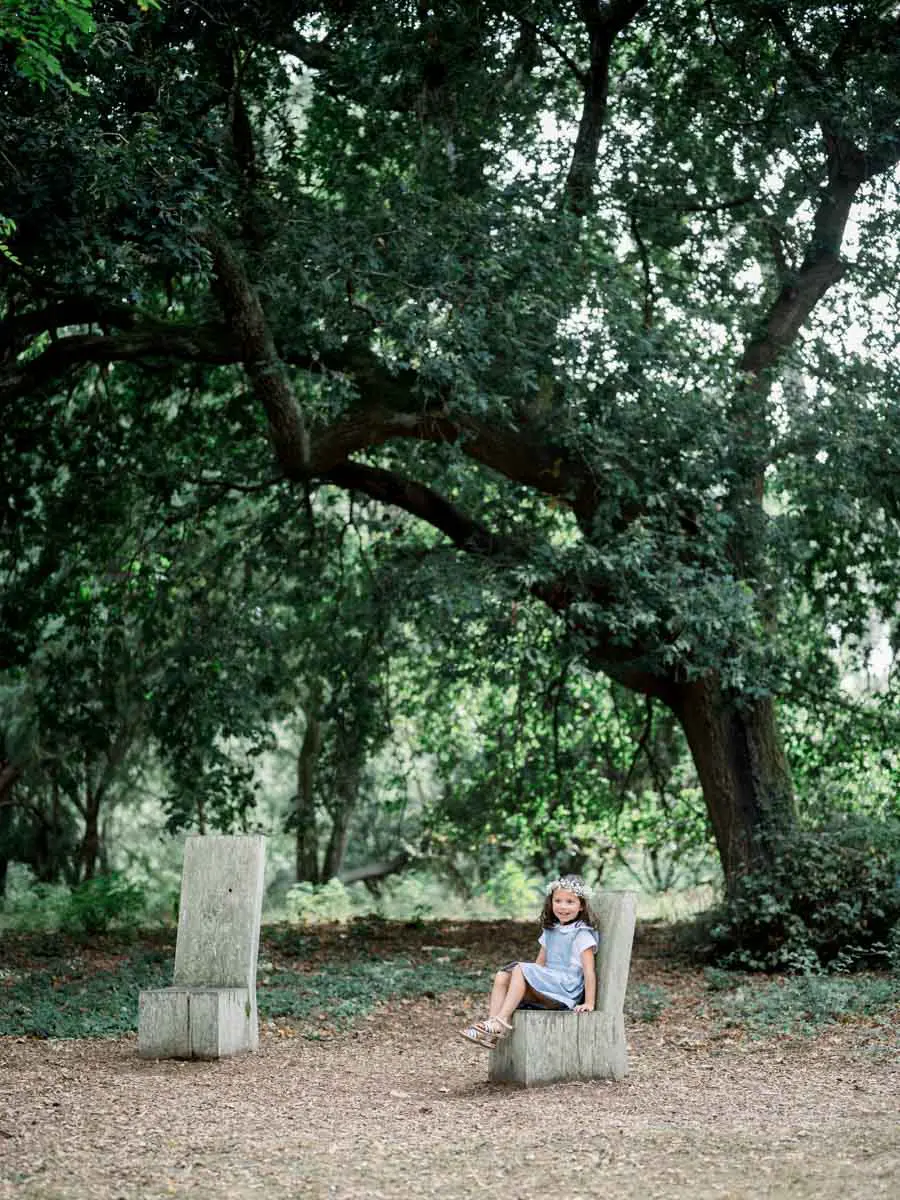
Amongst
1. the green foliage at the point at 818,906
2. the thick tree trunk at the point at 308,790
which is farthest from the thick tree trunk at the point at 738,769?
the thick tree trunk at the point at 308,790

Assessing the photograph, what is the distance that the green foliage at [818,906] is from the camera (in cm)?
1131

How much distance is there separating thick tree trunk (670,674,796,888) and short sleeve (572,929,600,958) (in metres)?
5.55

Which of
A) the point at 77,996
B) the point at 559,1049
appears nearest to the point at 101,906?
the point at 77,996

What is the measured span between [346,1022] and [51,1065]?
2441 millimetres

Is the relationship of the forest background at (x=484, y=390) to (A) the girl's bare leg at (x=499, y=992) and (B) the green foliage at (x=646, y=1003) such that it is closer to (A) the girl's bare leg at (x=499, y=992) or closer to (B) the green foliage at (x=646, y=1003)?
(B) the green foliage at (x=646, y=1003)

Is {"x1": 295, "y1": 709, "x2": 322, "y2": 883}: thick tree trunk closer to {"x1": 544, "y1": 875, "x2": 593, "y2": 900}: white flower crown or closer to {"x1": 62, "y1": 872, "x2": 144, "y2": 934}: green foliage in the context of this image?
{"x1": 62, "y1": 872, "x2": 144, "y2": 934}: green foliage

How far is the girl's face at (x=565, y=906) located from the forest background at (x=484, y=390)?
376cm

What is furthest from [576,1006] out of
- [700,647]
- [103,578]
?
[103,578]

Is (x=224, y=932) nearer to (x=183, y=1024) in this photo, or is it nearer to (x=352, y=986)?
(x=183, y=1024)

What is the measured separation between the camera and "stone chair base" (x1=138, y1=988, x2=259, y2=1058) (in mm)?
7227

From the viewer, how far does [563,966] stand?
6.96m

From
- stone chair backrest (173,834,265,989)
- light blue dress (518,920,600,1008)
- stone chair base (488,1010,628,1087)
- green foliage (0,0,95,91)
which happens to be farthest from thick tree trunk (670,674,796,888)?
green foliage (0,0,95,91)

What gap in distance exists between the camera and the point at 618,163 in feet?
39.0

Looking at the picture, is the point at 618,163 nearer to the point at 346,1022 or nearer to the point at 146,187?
the point at 146,187
